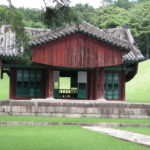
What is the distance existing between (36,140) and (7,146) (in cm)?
157

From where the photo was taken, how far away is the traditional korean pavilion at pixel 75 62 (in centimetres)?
2916

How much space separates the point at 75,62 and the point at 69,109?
6545 mm

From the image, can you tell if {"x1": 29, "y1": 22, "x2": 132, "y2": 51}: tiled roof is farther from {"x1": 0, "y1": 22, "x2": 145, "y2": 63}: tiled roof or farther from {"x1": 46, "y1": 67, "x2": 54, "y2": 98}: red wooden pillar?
{"x1": 46, "y1": 67, "x2": 54, "y2": 98}: red wooden pillar

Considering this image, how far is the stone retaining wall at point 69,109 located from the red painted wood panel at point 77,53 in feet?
19.1

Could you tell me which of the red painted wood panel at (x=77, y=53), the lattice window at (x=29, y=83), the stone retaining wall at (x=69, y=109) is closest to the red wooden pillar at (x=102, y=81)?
the red painted wood panel at (x=77, y=53)

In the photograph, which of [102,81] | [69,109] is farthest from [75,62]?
[69,109]

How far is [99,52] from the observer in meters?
30.1

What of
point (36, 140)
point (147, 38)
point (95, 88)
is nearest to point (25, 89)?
point (95, 88)

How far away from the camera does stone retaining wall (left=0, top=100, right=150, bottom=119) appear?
23312 millimetres

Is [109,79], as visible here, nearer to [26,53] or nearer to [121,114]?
[121,114]

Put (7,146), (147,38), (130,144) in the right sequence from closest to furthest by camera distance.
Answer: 1. (7,146)
2. (130,144)
3. (147,38)

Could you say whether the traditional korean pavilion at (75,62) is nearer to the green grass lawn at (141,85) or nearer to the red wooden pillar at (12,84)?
the red wooden pillar at (12,84)

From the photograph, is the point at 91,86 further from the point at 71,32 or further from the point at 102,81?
the point at 71,32

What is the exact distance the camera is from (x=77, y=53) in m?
29.7
